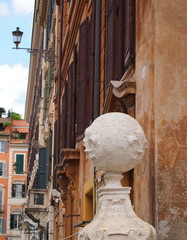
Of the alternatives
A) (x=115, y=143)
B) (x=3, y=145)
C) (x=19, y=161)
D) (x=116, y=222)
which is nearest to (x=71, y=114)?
(x=115, y=143)

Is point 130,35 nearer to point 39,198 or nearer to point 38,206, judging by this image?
point 38,206

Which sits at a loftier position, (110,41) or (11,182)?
(110,41)

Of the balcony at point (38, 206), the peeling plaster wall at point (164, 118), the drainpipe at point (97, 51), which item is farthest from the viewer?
the balcony at point (38, 206)

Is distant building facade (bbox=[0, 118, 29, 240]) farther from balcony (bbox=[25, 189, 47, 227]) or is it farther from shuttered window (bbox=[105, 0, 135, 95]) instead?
shuttered window (bbox=[105, 0, 135, 95])

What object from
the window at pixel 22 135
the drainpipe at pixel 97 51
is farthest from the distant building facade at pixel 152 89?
the window at pixel 22 135

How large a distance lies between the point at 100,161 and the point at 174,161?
1708mm

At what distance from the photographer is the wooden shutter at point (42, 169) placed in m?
31.6

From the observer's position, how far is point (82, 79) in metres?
16.2

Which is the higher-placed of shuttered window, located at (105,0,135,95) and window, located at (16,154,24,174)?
shuttered window, located at (105,0,135,95)

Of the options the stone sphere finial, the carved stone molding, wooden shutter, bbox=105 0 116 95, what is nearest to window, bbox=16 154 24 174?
the carved stone molding

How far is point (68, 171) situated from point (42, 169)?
15401 mm

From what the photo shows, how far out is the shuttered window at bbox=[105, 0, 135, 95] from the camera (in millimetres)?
9195

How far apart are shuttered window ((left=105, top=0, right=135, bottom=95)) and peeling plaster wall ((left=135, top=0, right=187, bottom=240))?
3.13ft

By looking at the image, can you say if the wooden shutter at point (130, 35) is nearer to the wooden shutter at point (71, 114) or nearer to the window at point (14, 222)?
the wooden shutter at point (71, 114)
